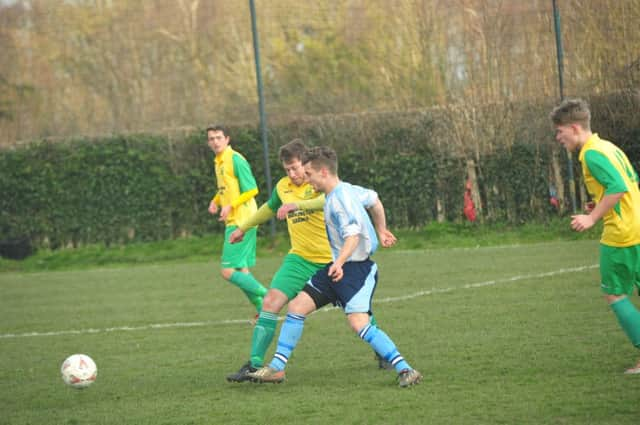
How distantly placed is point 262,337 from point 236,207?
11.7ft

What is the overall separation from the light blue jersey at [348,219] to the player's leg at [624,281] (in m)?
1.60

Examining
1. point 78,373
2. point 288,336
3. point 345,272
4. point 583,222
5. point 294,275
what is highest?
point 583,222

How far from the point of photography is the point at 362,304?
6.54 m

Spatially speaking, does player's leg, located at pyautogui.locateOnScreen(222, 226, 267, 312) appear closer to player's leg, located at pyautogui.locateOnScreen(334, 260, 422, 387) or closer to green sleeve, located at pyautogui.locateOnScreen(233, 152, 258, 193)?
green sleeve, located at pyautogui.locateOnScreen(233, 152, 258, 193)

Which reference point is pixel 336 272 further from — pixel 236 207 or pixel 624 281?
pixel 236 207

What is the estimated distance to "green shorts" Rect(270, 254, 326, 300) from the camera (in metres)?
7.38

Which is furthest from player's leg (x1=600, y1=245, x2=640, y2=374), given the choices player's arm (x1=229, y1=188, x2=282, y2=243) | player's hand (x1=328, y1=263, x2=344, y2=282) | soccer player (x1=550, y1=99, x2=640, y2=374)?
player's arm (x1=229, y1=188, x2=282, y2=243)

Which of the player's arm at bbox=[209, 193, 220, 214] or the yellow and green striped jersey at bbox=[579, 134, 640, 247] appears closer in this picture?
the yellow and green striped jersey at bbox=[579, 134, 640, 247]

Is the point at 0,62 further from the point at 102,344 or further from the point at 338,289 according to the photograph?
the point at 338,289

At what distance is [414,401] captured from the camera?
585 cm

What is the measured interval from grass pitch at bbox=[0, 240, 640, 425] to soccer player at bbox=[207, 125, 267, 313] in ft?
1.54

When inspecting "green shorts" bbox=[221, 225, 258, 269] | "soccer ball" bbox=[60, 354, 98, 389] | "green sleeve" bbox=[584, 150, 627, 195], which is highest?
"green sleeve" bbox=[584, 150, 627, 195]

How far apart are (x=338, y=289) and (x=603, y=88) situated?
11779mm

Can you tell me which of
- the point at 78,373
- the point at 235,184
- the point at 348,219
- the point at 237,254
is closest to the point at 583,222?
the point at 348,219
